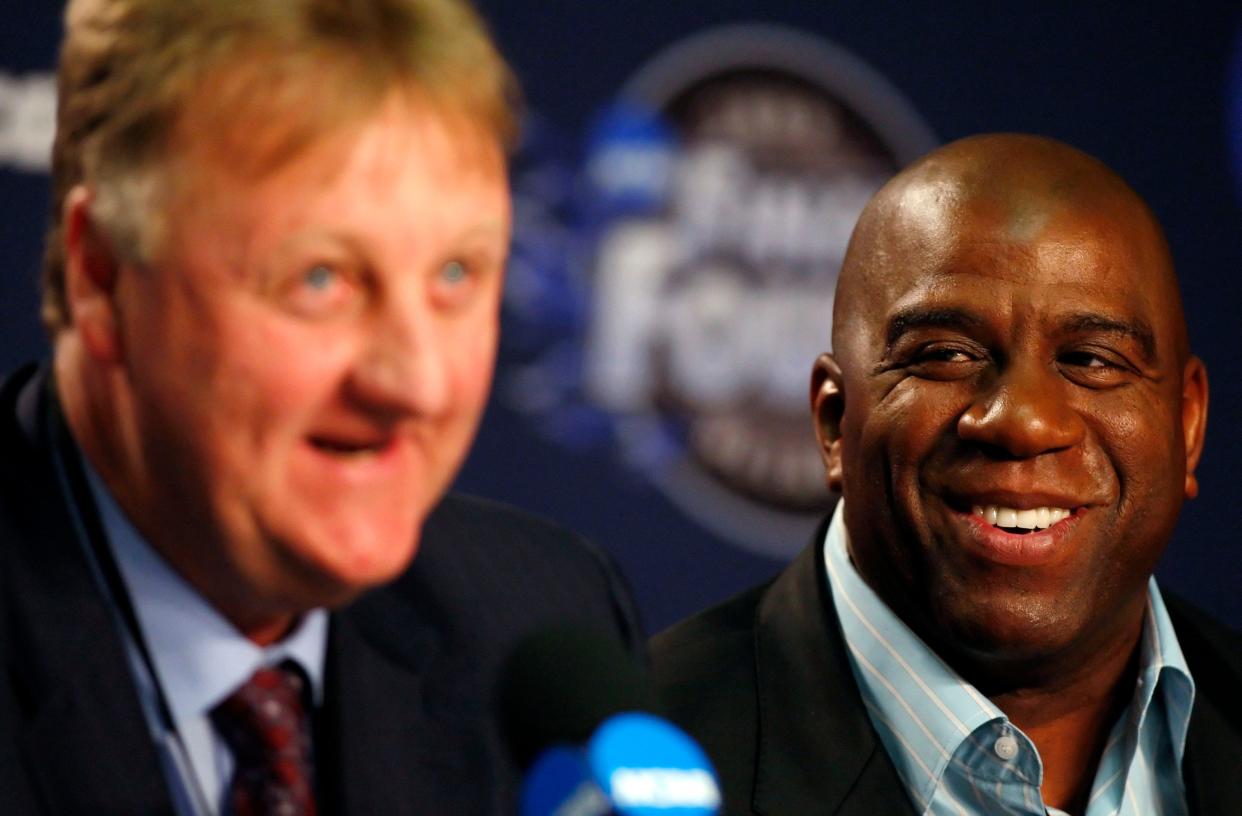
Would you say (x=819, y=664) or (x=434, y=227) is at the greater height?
(x=434, y=227)

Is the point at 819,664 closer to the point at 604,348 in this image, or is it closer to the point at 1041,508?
the point at 1041,508

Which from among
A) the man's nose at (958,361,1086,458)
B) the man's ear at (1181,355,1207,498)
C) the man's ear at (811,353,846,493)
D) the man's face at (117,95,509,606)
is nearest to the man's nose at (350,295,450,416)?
the man's face at (117,95,509,606)

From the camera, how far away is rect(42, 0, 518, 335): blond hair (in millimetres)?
777

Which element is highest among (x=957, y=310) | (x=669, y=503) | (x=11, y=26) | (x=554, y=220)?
(x=11, y=26)

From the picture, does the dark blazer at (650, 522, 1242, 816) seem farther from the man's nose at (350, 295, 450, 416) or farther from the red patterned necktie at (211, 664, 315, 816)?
the man's nose at (350, 295, 450, 416)

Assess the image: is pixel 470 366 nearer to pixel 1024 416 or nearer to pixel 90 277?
pixel 90 277

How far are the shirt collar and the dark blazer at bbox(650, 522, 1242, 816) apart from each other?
71 centimetres

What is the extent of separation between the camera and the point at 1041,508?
148cm

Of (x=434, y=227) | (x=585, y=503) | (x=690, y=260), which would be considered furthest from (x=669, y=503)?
(x=434, y=227)

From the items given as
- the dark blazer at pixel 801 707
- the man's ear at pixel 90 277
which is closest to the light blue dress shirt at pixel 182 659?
the man's ear at pixel 90 277

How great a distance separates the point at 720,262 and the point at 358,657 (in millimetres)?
1716

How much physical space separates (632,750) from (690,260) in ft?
6.40

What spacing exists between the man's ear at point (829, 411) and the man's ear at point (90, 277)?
93 centimetres

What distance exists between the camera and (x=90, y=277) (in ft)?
2.69
